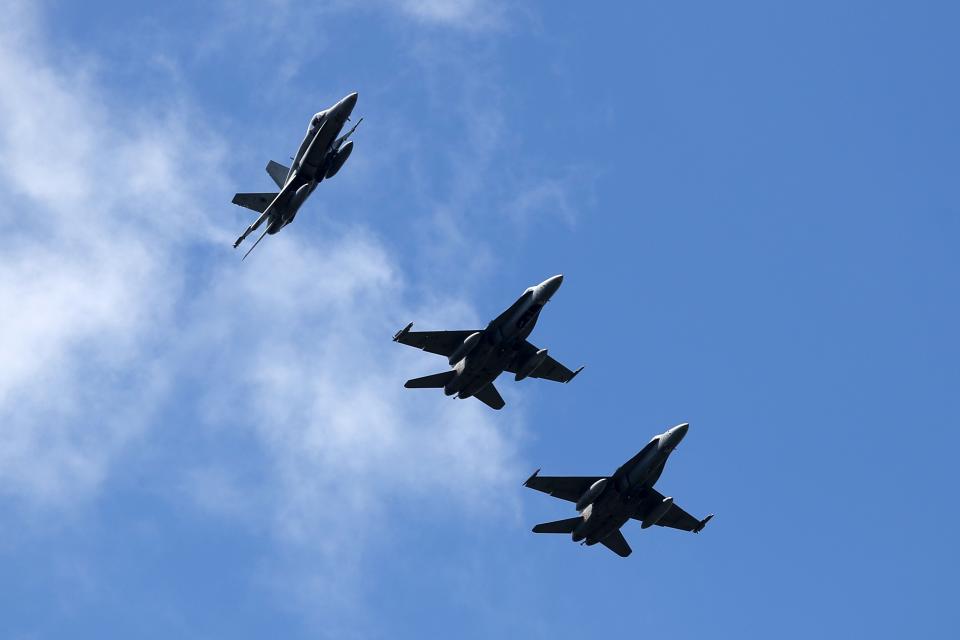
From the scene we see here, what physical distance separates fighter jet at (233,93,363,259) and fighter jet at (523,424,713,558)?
63.8 feet

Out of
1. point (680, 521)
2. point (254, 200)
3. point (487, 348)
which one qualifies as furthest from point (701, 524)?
point (254, 200)

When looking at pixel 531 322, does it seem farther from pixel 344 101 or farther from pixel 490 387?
pixel 344 101

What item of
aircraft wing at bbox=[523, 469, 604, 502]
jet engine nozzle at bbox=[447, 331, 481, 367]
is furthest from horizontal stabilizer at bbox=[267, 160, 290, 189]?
aircraft wing at bbox=[523, 469, 604, 502]

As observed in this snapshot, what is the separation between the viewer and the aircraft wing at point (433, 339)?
67125 millimetres

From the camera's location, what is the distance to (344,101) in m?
67.8

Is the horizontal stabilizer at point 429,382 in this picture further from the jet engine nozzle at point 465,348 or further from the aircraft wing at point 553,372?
the aircraft wing at point 553,372

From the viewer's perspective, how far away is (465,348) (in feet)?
216

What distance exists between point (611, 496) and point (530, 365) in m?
7.92

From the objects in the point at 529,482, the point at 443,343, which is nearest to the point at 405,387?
the point at 443,343

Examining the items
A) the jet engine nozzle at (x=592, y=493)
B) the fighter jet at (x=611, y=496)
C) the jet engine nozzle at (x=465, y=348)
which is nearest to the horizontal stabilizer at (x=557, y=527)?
the fighter jet at (x=611, y=496)

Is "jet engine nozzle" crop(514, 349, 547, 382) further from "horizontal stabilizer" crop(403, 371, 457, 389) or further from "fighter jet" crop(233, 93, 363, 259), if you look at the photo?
"fighter jet" crop(233, 93, 363, 259)

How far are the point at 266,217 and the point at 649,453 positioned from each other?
24.2m

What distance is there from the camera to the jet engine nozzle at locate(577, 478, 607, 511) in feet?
217

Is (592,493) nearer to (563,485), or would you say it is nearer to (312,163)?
(563,485)
